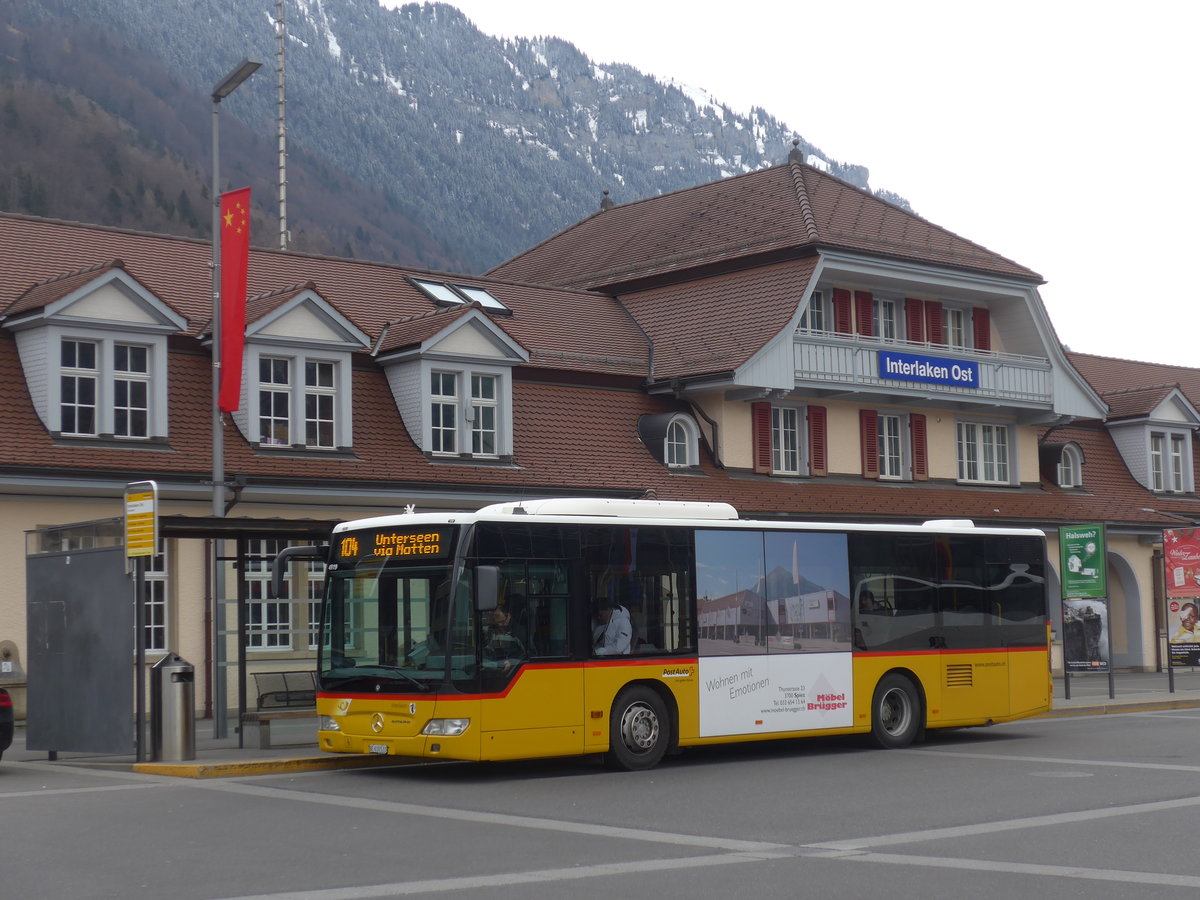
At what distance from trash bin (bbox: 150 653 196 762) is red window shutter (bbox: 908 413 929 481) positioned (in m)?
23.4

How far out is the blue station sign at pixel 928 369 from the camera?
3622 cm

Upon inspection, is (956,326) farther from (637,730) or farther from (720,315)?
(637,730)

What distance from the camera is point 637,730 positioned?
17594mm

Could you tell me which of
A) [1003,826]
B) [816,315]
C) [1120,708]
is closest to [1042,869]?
[1003,826]

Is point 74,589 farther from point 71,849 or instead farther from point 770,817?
point 770,817

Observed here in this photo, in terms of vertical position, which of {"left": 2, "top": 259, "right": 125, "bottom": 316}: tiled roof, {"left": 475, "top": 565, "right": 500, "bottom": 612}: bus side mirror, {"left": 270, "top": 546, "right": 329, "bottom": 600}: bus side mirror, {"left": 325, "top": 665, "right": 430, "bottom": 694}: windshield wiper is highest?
{"left": 2, "top": 259, "right": 125, "bottom": 316}: tiled roof

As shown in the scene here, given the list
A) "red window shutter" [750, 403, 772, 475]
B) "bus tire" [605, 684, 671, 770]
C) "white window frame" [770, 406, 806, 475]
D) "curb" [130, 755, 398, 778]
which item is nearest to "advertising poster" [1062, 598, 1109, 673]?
"red window shutter" [750, 403, 772, 475]

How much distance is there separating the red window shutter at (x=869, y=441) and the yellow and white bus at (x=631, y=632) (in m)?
15.6

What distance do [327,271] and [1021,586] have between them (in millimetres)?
15825

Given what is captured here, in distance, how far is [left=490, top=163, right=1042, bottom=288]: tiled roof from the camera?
36.1 meters

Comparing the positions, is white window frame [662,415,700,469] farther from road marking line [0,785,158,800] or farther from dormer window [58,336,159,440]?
road marking line [0,785,158,800]

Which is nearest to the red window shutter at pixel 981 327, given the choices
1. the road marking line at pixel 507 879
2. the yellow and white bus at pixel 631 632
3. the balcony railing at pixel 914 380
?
the balcony railing at pixel 914 380

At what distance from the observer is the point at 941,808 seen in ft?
45.3

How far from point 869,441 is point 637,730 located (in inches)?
810
